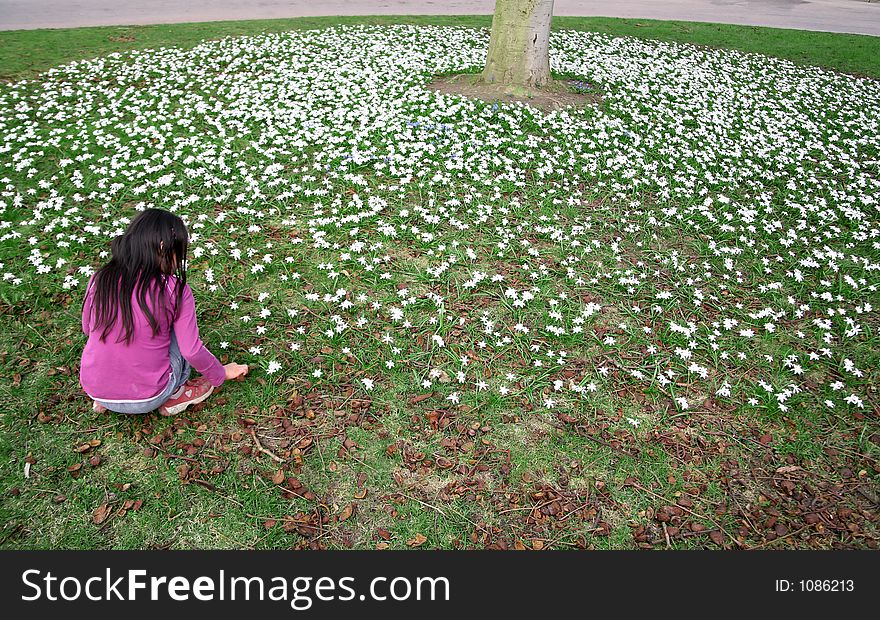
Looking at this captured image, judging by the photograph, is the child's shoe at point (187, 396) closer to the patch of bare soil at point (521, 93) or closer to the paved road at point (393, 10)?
the patch of bare soil at point (521, 93)

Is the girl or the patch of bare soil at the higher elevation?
the patch of bare soil

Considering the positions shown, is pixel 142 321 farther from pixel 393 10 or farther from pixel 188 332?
pixel 393 10

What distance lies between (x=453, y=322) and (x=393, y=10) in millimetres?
14082

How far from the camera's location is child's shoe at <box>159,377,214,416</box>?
3.61 m

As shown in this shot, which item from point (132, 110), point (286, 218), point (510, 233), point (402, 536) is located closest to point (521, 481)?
point (402, 536)

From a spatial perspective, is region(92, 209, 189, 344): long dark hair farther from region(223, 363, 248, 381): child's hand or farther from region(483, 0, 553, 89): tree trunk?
region(483, 0, 553, 89): tree trunk

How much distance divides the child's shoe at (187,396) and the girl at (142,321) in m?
0.05

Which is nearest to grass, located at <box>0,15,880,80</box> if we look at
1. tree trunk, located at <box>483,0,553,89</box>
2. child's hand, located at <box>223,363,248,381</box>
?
tree trunk, located at <box>483,0,553,89</box>

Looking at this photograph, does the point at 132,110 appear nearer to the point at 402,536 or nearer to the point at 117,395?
the point at 117,395

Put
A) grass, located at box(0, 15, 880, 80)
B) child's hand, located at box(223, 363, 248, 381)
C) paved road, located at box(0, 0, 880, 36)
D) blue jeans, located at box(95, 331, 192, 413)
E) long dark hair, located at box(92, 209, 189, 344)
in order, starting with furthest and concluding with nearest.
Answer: paved road, located at box(0, 0, 880, 36) → grass, located at box(0, 15, 880, 80) → child's hand, located at box(223, 363, 248, 381) → blue jeans, located at box(95, 331, 192, 413) → long dark hair, located at box(92, 209, 189, 344)

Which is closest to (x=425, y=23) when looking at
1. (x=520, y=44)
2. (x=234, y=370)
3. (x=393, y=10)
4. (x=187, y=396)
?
(x=393, y=10)

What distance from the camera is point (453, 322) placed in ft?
14.9

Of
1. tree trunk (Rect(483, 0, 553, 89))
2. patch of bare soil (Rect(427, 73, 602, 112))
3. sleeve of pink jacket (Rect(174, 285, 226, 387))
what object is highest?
tree trunk (Rect(483, 0, 553, 89))

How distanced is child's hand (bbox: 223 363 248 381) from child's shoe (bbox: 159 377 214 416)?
133 mm
